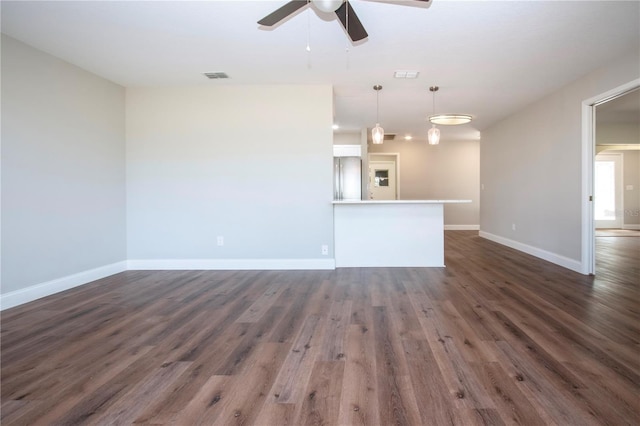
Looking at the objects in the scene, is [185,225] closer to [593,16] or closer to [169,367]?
[169,367]

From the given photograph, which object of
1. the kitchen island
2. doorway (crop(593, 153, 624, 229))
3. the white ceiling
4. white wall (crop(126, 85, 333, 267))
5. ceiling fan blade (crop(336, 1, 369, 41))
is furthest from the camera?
doorway (crop(593, 153, 624, 229))

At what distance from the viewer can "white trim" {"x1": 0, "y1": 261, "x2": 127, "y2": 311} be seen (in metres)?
2.76

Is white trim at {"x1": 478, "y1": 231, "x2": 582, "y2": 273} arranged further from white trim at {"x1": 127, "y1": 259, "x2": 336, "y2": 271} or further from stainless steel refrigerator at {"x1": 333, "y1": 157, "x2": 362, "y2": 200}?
white trim at {"x1": 127, "y1": 259, "x2": 336, "y2": 271}

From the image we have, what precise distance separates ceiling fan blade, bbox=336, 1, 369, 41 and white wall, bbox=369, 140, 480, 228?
6198mm

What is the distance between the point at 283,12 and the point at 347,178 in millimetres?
4071

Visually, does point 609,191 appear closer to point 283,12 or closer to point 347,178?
point 347,178

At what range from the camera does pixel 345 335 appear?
2.15m

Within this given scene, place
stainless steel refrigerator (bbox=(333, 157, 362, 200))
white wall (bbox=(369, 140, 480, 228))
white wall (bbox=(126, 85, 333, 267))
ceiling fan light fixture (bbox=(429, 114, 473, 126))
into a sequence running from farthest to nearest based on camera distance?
white wall (bbox=(369, 140, 480, 228))
stainless steel refrigerator (bbox=(333, 157, 362, 200))
ceiling fan light fixture (bbox=(429, 114, 473, 126))
white wall (bbox=(126, 85, 333, 267))

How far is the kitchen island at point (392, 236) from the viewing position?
4223 millimetres

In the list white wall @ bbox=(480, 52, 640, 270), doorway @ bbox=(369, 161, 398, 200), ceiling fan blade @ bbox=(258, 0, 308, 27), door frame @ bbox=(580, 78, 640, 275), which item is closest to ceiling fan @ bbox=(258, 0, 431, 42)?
ceiling fan blade @ bbox=(258, 0, 308, 27)

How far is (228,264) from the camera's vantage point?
13.6 feet

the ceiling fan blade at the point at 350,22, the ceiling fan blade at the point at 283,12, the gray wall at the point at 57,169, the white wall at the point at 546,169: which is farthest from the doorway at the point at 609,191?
the gray wall at the point at 57,169

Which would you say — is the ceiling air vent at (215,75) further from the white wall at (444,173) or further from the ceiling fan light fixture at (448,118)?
the white wall at (444,173)

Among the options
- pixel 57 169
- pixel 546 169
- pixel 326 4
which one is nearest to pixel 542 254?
pixel 546 169
